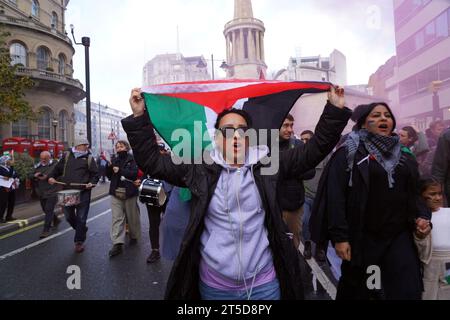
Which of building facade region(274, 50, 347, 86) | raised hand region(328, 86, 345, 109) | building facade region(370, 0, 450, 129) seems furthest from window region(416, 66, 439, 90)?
building facade region(274, 50, 347, 86)

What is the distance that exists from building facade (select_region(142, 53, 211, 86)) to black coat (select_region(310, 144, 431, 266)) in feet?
419

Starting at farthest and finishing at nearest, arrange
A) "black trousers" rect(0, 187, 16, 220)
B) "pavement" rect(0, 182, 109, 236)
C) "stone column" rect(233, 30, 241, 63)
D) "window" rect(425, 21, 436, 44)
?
"stone column" rect(233, 30, 241, 63)
"window" rect(425, 21, 436, 44)
"black trousers" rect(0, 187, 16, 220)
"pavement" rect(0, 182, 109, 236)

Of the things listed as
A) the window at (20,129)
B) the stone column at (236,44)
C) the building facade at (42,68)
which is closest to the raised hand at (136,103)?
the building facade at (42,68)

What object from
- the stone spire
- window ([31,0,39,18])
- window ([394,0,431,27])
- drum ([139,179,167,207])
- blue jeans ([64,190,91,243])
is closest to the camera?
drum ([139,179,167,207])

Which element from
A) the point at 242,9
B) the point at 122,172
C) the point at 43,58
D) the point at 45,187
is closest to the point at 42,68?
the point at 43,58

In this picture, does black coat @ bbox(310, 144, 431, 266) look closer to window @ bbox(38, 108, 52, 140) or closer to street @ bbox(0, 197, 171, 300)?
street @ bbox(0, 197, 171, 300)

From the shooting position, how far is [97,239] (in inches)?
242

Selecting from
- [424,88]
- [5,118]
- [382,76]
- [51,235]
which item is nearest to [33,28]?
[5,118]

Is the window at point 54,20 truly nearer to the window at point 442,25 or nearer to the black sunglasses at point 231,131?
the window at point 442,25

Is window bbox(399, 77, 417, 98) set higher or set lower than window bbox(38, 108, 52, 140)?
higher

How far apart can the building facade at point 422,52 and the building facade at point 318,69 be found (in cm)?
4578

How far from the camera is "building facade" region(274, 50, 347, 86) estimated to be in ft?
233

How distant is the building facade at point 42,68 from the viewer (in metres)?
26.5

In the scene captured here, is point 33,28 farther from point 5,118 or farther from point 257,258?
point 257,258
